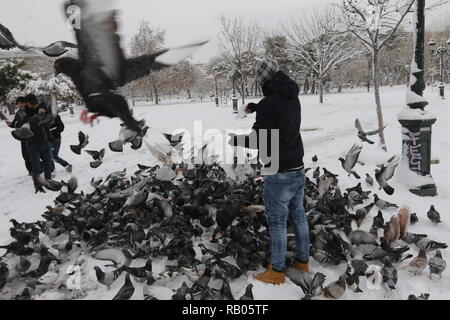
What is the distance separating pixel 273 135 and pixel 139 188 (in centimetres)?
226

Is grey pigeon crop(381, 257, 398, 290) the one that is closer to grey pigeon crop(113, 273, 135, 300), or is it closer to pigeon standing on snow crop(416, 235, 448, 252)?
pigeon standing on snow crop(416, 235, 448, 252)

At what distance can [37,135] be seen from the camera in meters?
5.36

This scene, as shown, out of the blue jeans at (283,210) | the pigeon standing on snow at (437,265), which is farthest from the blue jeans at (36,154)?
the pigeon standing on snow at (437,265)

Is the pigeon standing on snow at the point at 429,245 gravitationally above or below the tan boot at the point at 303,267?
above

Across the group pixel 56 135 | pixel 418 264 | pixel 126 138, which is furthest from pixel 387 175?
pixel 56 135

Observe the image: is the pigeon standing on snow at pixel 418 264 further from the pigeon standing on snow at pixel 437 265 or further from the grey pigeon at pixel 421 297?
the grey pigeon at pixel 421 297

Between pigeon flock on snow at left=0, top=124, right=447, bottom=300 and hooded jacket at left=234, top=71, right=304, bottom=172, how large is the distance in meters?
0.93

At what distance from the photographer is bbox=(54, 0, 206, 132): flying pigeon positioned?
1.42 metres

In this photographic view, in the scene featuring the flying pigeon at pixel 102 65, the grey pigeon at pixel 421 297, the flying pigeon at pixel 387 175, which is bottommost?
the grey pigeon at pixel 421 297

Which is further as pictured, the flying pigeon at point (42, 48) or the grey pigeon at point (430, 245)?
the grey pigeon at point (430, 245)

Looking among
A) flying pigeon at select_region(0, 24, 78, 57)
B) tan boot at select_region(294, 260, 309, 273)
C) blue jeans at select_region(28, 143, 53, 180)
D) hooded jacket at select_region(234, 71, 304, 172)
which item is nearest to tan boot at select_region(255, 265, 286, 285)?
tan boot at select_region(294, 260, 309, 273)

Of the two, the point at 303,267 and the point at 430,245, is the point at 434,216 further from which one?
the point at 303,267

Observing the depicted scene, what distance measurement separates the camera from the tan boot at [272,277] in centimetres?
265
